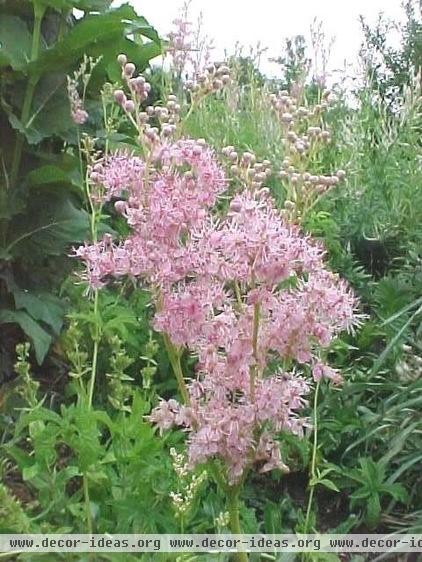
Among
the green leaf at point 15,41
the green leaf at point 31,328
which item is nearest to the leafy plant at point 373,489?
the green leaf at point 31,328

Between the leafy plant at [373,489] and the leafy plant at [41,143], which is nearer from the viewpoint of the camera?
the leafy plant at [373,489]

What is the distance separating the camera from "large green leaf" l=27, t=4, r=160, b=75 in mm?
2619

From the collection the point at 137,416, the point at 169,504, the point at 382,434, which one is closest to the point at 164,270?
the point at 137,416

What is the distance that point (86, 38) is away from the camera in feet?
8.63

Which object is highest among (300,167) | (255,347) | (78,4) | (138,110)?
(78,4)

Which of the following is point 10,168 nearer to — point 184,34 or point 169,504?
point 184,34

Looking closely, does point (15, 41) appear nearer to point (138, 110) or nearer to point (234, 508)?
point (138, 110)

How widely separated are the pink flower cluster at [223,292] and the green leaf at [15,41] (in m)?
1.24

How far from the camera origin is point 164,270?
1521 mm

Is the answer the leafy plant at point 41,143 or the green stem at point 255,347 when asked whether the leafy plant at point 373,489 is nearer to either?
the green stem at point 255,347

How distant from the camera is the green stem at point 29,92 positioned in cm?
272

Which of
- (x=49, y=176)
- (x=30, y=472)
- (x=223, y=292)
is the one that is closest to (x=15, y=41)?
(x=49, y=176)

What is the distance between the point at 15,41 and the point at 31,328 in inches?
35.8

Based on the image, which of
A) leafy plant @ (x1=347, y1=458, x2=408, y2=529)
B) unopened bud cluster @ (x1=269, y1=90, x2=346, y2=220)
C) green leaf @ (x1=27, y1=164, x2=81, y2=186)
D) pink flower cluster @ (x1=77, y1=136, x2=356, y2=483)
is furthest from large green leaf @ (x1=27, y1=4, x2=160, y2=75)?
leafy plant @ (x1=347, y1=458, x2=408, y2=529)
